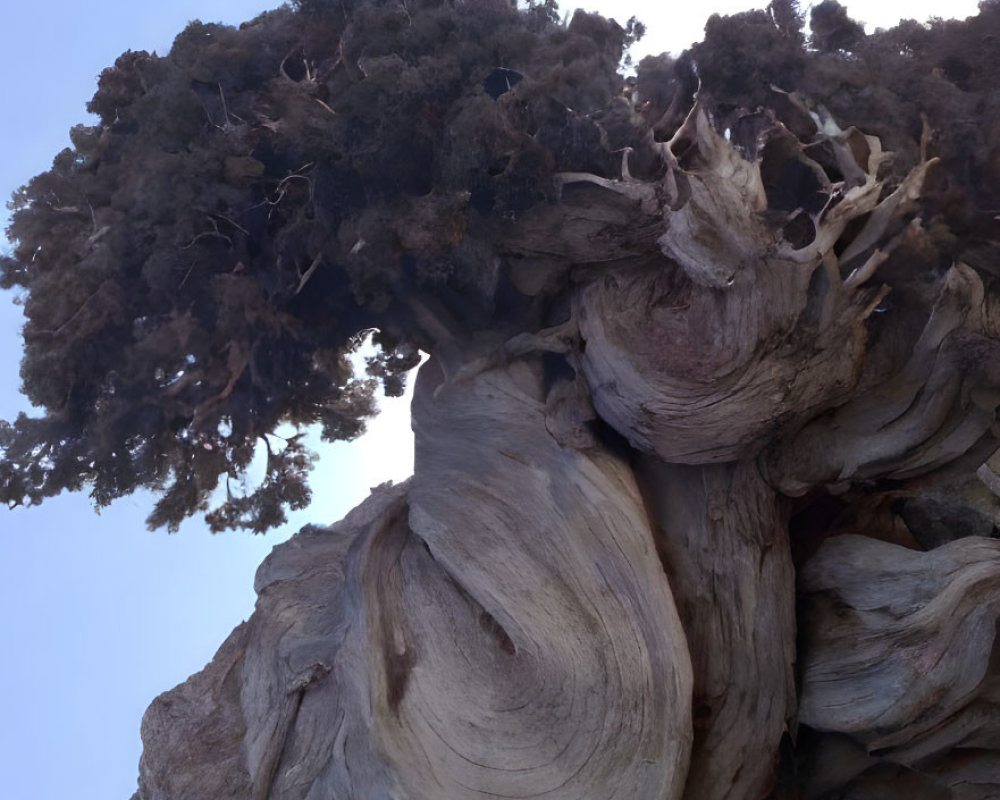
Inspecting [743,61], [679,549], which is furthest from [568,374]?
[743,61]

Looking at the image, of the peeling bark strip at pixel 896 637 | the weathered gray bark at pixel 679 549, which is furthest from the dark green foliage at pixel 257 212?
the peeling bark strip at pixel 896 637

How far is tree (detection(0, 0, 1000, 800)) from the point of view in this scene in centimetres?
723

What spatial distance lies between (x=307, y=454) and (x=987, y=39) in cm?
894

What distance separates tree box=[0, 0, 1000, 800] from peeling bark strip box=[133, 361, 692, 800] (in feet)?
0.10

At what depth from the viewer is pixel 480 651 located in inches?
300

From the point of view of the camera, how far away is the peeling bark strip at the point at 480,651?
6.95 meters

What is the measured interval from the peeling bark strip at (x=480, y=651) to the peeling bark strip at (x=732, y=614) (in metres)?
0.60

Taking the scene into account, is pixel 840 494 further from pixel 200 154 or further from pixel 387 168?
pixel 200 154

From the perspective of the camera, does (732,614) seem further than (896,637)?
Yes

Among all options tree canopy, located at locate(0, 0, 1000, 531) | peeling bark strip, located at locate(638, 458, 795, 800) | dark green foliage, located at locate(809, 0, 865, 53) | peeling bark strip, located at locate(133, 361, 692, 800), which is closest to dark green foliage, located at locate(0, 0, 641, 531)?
tree canopy, located at locate(0, 0, 1000, 531)

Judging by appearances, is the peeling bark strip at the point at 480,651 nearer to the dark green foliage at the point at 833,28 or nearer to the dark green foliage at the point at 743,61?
the dark green foliage at the point at 743,61

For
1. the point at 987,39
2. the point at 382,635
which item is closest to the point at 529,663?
the point at 382,635

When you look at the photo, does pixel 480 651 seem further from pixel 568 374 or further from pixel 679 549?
pixel 568 374

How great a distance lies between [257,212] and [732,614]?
594 cm
